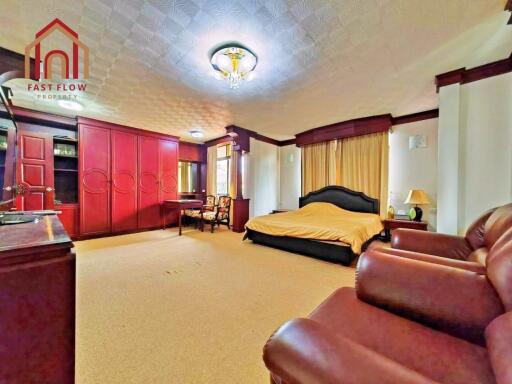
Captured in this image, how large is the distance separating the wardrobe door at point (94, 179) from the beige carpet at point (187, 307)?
37.2 inches

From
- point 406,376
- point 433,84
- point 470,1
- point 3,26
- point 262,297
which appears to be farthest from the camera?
point 433,84

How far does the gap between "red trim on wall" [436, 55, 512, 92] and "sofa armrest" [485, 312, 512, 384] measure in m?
3.13

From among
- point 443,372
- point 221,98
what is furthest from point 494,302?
point 221,98

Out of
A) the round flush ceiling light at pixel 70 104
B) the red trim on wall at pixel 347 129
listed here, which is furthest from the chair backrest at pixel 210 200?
the round flush ceiling light at pixel 70 104

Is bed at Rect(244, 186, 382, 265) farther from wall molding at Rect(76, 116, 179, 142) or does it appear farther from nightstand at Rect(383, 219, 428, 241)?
wall molding at Rect(76, 116, 179, 142)

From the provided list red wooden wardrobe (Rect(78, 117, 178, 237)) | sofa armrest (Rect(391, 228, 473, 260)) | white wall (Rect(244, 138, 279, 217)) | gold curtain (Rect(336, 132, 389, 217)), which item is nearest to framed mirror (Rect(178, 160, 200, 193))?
red wooden wardrobe (Rect(78, 117, 178, 237))

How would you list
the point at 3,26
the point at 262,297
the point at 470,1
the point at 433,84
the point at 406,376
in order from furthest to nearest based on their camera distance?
the point at 433,84 → the point at 262,297 → the point at 3,26 → the point at 470,1 → the point at 406,376

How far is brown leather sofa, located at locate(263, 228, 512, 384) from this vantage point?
504 mm

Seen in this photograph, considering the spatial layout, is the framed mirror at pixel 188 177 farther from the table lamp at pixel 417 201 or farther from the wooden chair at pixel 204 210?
the table lamp at pixel 417 201

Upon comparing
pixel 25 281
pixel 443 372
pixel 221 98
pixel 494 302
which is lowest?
pixel 443 372

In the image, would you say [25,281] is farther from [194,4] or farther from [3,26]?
[3,26]

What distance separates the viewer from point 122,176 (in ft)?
14.8

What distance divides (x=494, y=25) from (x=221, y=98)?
2933 mm

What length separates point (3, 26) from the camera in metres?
1.77
